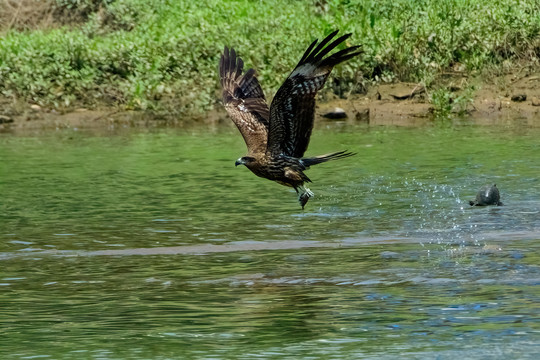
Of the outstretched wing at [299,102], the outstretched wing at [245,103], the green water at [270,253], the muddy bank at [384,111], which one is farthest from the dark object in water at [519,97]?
the outstretched wing at [299,102]

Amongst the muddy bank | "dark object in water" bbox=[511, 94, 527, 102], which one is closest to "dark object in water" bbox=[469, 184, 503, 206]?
the muddy bank

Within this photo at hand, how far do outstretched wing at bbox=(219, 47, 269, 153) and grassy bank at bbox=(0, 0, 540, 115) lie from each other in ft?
18.6

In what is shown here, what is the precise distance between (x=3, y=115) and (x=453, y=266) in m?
9.87

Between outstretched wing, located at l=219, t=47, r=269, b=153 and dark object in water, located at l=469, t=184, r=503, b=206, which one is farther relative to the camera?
dark object in water, located at l=469, t=184, r=503, b=206

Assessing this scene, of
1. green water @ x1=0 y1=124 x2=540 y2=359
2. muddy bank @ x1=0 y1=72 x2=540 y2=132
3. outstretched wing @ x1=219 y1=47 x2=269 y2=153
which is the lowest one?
green water @ x1=0 y1=124 x2=540 y2=359

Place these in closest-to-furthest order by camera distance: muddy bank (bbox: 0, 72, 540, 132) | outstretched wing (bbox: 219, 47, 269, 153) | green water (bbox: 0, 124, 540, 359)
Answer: green water (bbox: 0, 124, 540, 359), outstretched wing (bbox: 219, 47, 269, 153), muddy bank (bbox: 0, 72, 540, 132)

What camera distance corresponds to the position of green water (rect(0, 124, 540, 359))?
223 inches

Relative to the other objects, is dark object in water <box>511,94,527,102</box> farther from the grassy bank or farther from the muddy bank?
the grassy bank

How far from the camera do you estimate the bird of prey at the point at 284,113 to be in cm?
775

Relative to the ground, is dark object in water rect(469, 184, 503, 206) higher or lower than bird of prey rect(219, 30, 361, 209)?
lower

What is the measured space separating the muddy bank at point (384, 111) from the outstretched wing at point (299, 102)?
6.47 meters

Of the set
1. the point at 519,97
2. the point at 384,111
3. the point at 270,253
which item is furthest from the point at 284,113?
the point at 519,97

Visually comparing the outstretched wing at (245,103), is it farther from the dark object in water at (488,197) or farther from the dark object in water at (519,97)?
the dark object in water at (519,97)

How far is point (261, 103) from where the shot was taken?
9555 millimetres
